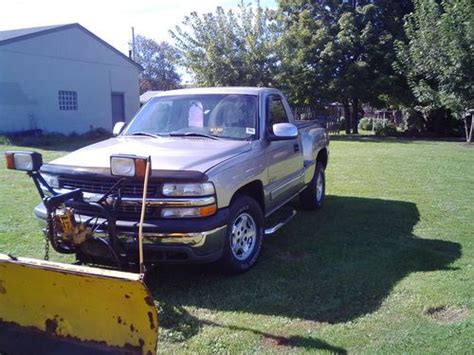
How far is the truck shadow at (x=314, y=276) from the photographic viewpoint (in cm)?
410

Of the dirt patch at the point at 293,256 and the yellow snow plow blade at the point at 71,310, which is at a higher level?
the yellow snow plow blade at the point at 71,310

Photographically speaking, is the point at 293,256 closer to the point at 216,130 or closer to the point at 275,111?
the point at 216,130

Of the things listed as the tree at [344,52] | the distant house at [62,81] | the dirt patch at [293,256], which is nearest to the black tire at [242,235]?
the dirt patch at [293,256]

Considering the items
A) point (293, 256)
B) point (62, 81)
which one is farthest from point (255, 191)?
point (62, 81)

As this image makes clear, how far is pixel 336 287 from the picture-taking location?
179 inches

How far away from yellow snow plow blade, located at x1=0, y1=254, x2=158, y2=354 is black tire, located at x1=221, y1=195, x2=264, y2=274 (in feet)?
5.13

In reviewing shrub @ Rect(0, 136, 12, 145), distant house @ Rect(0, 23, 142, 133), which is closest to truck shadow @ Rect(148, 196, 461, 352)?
shrub @ Rect(0, 136, 12, 145)

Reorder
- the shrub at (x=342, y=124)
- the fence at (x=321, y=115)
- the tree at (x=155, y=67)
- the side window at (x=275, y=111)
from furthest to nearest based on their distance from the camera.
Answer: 1. the tree at (x=155, y=67)
2. the shrub at (x=342, y=124)
3. the fence at (x=321, y=115)
4. the side window at (x=275, y=111)

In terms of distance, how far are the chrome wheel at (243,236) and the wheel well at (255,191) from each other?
0.29 m

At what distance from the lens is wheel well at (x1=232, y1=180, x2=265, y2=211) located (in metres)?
5.05

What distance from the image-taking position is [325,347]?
3.48m

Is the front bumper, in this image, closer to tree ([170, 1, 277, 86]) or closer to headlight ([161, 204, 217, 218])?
headlight ([161, 204, 217, 218])

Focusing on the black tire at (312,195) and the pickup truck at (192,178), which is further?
the black tire at (312,195)

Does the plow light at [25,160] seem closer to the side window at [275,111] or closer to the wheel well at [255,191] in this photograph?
the wheel well at [255,191]
